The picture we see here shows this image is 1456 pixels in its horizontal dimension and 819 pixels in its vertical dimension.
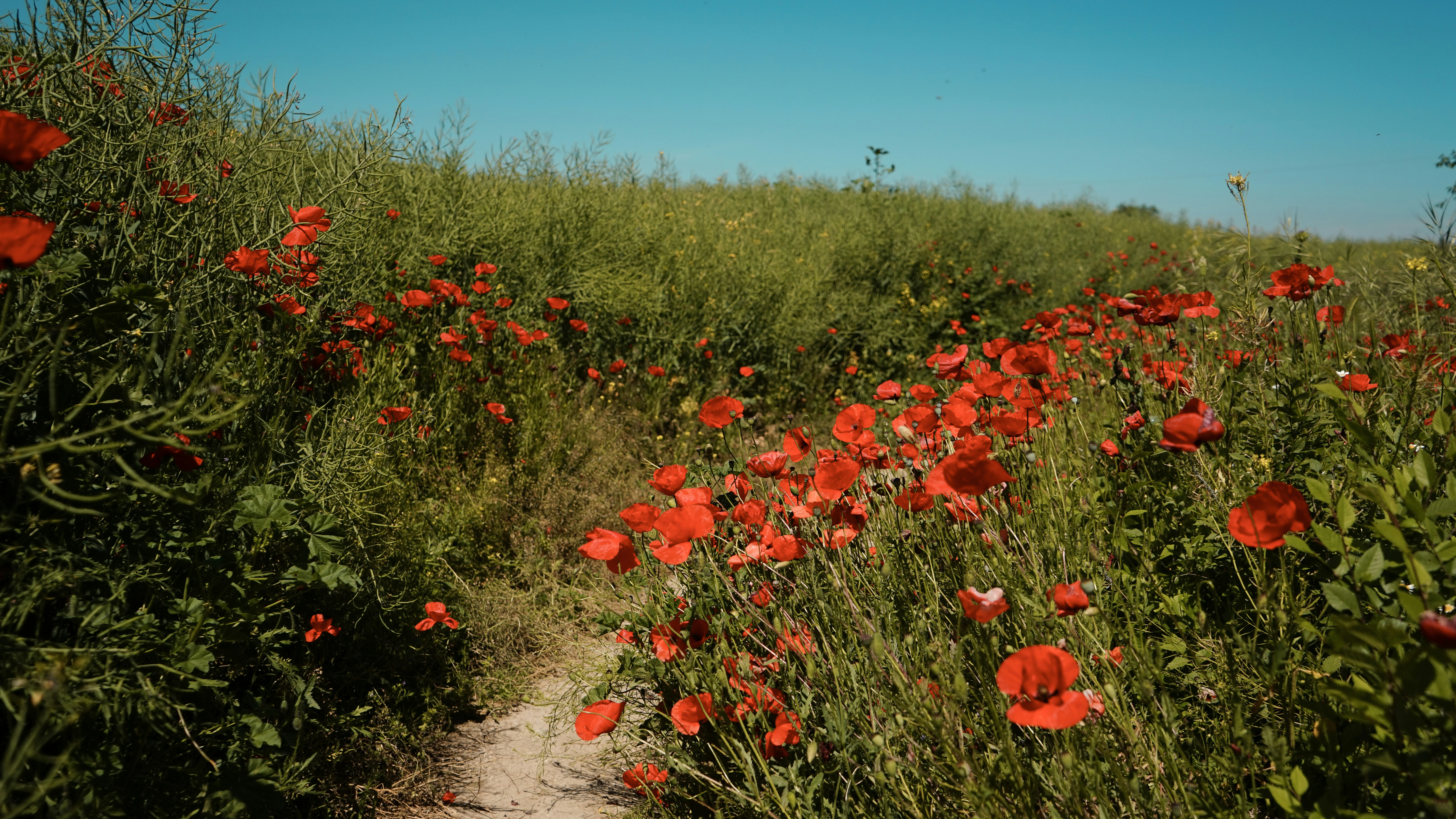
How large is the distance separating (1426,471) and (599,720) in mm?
1374

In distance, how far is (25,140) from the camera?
989mm

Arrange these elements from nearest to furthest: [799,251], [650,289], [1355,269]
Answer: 1. [1355,269]
2. [650,289]
3. [799,251]

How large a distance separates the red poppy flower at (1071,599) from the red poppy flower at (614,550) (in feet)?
2.21

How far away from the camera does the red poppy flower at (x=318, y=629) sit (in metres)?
1.75

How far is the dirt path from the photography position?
6.24ft

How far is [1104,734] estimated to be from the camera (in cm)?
112

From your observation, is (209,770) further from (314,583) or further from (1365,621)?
(1365,621)

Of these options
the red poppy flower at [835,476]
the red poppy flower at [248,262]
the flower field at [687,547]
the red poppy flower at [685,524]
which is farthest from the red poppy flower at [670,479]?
the red poppy flower at [248,262]

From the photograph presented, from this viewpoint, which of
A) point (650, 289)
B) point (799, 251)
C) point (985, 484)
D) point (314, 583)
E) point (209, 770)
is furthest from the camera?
point (799, 251)

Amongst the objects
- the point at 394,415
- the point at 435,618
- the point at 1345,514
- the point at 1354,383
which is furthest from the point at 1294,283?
the point at 394,415

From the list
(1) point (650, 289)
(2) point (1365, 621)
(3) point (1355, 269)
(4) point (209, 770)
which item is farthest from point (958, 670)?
(1) point (650, 289)

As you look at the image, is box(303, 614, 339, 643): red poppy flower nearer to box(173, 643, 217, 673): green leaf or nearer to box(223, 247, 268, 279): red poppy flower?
box(173, 643, 217, 673): green leaf

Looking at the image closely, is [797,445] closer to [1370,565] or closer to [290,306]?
[1370,565]

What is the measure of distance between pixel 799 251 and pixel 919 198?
340 centimetres
